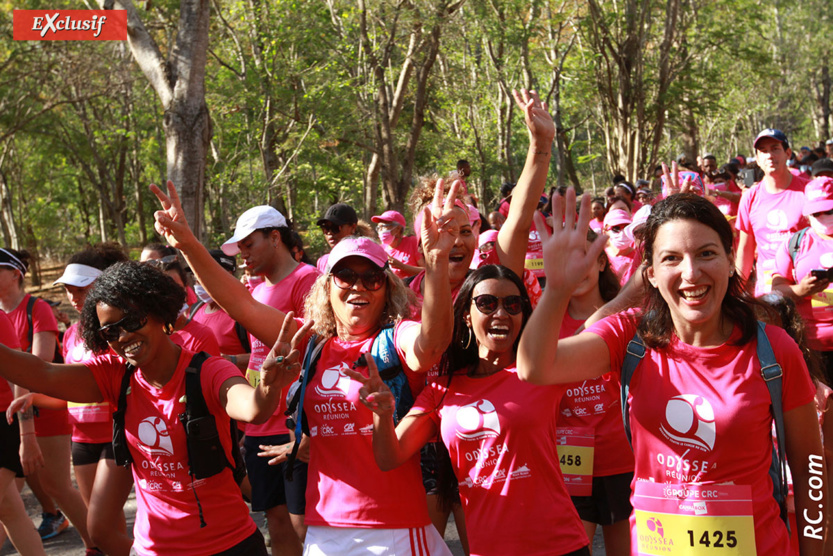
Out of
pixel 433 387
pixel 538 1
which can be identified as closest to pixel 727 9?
pixel 538 1

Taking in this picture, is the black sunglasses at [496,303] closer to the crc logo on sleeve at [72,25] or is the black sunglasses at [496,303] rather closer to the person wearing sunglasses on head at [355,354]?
the person wearing sunglasses on head at [355,354]

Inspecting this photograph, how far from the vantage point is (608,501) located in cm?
406

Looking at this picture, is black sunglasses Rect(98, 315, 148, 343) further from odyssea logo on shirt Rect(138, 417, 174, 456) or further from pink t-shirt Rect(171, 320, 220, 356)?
pink t-shirt Rect(171, 320, 220, 356)

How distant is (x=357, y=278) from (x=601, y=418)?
1544 millimetres

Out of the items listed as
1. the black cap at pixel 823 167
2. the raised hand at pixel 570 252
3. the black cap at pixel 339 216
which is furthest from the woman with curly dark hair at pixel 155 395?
the black cap at pixel 823 167

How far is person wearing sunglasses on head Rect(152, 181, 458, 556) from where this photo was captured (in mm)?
3031

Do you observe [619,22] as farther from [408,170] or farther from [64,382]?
[64,382]

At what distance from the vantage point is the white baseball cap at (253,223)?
4.94 meters

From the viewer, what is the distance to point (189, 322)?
4777 mm

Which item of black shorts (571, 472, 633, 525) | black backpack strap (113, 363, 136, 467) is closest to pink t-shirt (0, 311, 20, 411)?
black backpack strap (113, 363, 136, 467)

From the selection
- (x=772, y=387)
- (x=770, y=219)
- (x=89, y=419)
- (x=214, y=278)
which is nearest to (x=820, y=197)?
(x=770, y=219)

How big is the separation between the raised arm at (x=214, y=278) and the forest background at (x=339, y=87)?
4.45 m

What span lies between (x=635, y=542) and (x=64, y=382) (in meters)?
2.43

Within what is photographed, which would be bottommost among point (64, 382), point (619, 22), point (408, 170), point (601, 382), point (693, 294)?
point (601, 382)
